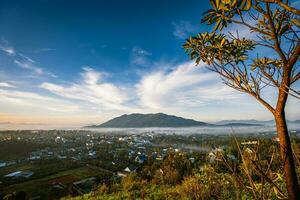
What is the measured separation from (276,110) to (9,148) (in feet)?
333

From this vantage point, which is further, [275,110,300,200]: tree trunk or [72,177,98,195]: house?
[72,177,98,195]: house

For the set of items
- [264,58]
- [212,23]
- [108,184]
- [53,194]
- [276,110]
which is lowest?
[53,194]

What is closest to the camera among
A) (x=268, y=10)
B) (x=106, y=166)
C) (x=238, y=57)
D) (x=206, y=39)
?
(x=268, y=10)

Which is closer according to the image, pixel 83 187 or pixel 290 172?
pixel 290 172

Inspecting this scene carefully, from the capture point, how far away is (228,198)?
5.21 meters

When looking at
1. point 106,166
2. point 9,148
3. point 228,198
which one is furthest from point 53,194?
point 9,148

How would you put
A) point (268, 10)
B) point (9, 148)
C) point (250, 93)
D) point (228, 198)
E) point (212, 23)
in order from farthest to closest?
point (9, 148) → point (228, 198) → point (212, 23) → point (250, 93) → point (268, 10)

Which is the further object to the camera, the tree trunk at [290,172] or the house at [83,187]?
the house at [83,187]

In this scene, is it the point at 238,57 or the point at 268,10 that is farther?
the point at 238,57

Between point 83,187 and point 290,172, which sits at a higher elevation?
point 290,172

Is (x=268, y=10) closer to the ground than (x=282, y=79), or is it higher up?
higher up

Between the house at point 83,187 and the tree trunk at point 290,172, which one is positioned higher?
the tree trunk at point 290,172

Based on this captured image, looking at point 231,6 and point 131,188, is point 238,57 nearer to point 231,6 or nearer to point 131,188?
point 231,6

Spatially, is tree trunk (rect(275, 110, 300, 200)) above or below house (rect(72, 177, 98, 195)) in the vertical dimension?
above
